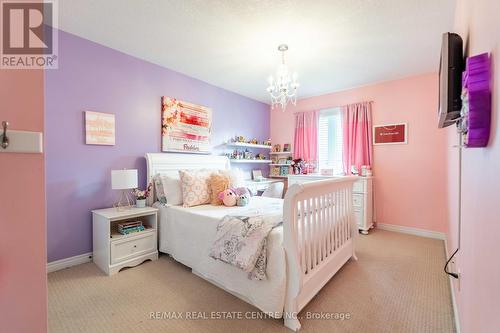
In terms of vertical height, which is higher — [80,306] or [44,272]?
[44,272]

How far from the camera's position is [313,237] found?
5.94ft

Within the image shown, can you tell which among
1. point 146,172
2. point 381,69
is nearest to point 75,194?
point 146,172

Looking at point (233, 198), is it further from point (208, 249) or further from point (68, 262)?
point (68, 262)

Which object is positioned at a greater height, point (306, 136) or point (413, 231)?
point (306, 136)

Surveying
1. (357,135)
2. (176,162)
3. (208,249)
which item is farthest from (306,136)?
(208,249)

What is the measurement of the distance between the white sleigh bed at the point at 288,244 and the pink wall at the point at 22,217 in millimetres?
1226

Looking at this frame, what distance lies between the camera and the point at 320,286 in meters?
1.90

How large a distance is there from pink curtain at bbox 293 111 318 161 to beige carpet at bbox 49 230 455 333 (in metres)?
2.38

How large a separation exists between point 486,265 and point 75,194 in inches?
125

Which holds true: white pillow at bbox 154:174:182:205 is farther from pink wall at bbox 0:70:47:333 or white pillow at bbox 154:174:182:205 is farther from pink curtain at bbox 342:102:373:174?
pink curtain at bbox 342:102:373:174

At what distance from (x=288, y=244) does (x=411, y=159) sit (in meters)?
3.08

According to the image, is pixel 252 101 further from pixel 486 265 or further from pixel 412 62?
pixel 486 265

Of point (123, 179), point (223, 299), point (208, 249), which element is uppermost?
point (123, 179)

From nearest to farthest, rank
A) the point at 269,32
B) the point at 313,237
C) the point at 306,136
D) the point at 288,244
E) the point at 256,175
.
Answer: the point at 288,244, the point at 313,237, the point at 269,32, the point at 306,136, the point at 256,175
